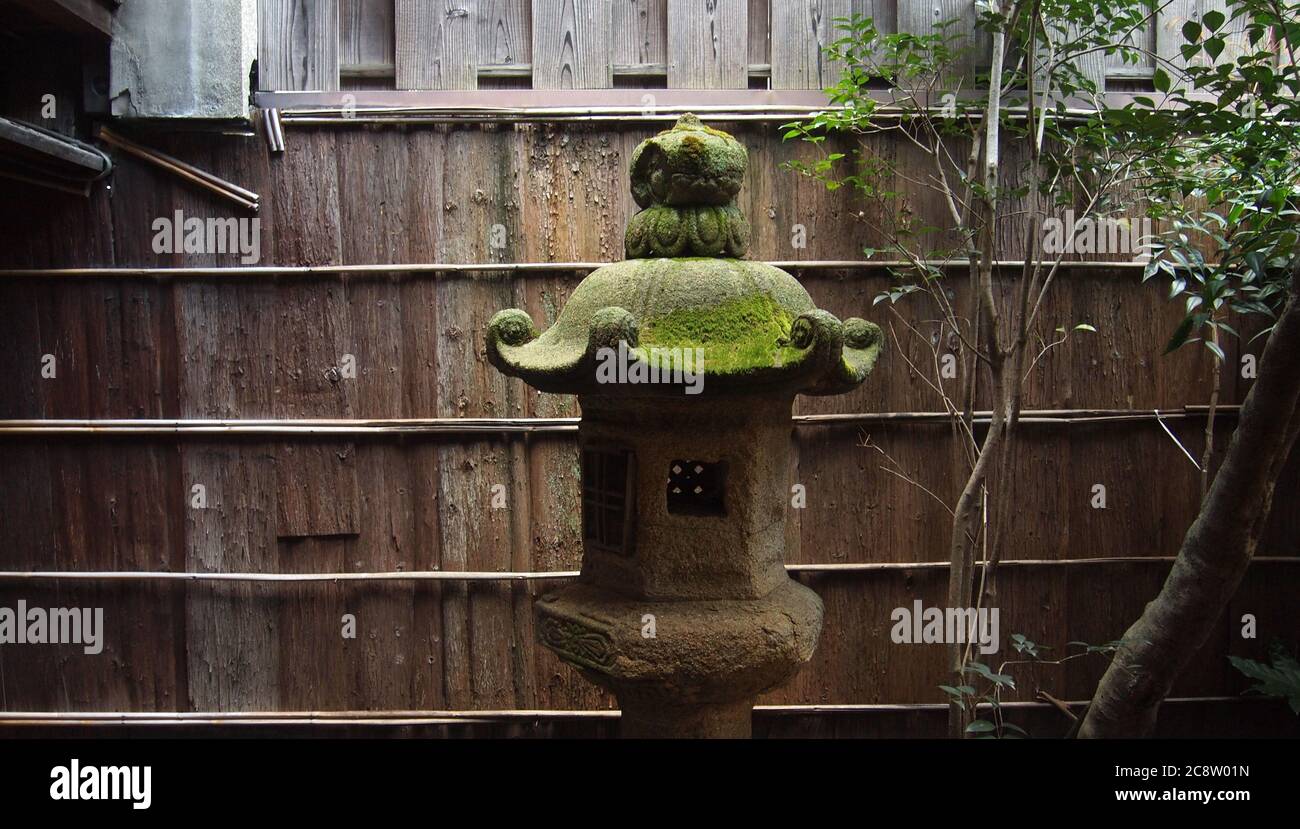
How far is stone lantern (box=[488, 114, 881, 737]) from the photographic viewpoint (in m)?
2.53

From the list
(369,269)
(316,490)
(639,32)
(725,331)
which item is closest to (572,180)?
(639,32)

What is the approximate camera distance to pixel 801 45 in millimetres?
4090

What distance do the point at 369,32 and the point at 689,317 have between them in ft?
8.97

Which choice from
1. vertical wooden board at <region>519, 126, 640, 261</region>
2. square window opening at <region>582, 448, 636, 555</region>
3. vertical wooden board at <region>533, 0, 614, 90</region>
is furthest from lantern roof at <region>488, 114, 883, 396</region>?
vertical wooden board at <region>533, 0, 614, 90</region>

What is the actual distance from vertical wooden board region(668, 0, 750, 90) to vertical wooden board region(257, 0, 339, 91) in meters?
1.70

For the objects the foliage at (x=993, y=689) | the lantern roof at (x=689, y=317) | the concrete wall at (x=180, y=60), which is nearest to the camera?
the lantern roof at (x=689, y=317)

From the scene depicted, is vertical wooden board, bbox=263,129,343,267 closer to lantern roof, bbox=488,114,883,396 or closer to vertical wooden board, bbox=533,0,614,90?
vertical wooden board, bbox=533,0,614,90

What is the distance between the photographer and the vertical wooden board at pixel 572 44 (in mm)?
4059

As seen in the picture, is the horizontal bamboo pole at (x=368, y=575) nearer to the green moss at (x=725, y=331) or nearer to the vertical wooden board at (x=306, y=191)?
the vertical wooden board at (x=306, y=191)

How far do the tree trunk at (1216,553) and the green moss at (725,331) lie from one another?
1.57 m

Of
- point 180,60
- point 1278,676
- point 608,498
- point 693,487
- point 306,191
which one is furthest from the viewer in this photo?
point 306,191

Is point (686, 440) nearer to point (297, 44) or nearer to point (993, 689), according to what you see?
point (993, 689)

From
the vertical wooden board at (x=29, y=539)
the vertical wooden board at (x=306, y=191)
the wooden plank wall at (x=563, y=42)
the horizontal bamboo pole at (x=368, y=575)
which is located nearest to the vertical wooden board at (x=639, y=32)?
the wooden plank wall at (x=563, y=42)

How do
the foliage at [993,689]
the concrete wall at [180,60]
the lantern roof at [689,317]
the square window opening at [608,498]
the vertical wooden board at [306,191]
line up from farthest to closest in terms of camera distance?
the vertical wooden board at [306,191] < the concrete wall at [180,60] < the foliage at [993,689] < the square window opening at [608,498] < the lantern roof at [689,317]
